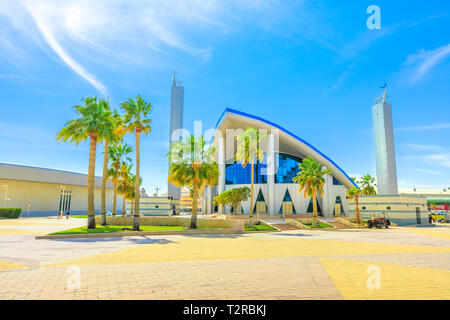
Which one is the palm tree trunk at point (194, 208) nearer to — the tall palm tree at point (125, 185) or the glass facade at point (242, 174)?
the tall palm tree at point (125, 185)

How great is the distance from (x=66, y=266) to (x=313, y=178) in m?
29.6

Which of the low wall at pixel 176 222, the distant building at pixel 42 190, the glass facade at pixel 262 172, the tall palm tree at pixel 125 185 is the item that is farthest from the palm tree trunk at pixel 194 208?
the distant building at pixel 42 190

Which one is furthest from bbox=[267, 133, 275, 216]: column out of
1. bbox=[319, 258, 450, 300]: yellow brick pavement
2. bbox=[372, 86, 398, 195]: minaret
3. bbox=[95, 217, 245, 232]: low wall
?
bbox=[372, 86, 398, 195]: minaret

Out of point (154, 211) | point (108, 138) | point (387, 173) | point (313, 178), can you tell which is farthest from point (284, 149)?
point (387, 173)

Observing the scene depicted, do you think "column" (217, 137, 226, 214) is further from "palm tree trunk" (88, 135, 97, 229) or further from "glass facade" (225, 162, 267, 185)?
"palm tree trunk" (88, 135, 97, 229)

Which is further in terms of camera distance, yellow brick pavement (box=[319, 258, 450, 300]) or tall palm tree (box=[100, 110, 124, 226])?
tall palm tree (box=[100, 110, 124, 226])

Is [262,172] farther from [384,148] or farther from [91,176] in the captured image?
[384,148]

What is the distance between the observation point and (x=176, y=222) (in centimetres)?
3125

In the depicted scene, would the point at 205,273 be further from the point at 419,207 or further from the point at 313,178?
the point at 419,207

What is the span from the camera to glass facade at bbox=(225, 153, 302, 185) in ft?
173

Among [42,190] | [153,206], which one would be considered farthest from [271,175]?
[42,190]

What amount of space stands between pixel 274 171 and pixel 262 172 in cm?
217
